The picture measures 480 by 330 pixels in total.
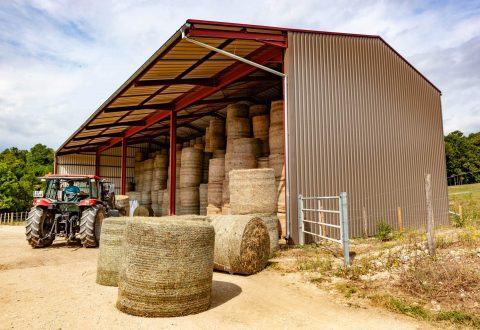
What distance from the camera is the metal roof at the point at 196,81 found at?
9.88 metres

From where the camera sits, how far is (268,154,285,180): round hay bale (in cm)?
1087

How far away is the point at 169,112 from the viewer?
16906 mm

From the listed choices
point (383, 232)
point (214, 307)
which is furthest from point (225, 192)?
point (214, 307)

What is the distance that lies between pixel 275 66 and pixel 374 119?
12.7 feet

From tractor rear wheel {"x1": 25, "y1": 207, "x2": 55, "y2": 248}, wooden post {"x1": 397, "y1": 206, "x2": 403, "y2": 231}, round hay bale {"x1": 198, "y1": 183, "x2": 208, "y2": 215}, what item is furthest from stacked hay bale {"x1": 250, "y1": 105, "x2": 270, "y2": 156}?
tractor rear wheel {"x1": 25, "y1": 207, "x2": 55, "y2": 248}

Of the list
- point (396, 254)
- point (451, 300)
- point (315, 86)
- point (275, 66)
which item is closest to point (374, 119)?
point (315, 86)

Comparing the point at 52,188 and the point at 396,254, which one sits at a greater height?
the point at 52,188

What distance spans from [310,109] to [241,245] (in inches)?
203

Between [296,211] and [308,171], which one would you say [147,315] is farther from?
[308,171]

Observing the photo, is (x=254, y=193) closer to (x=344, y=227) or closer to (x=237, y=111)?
(x=344, y=227)

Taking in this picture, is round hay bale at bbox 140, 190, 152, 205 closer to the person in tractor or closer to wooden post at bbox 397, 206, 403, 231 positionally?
the person in tractor

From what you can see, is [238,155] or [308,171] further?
[238,155]

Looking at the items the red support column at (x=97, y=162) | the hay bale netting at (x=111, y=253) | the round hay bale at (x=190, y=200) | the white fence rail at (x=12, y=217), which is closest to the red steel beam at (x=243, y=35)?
the hay bale netting at (x=111, y=253)

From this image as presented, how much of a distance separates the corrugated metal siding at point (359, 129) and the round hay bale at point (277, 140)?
1.29 meters
